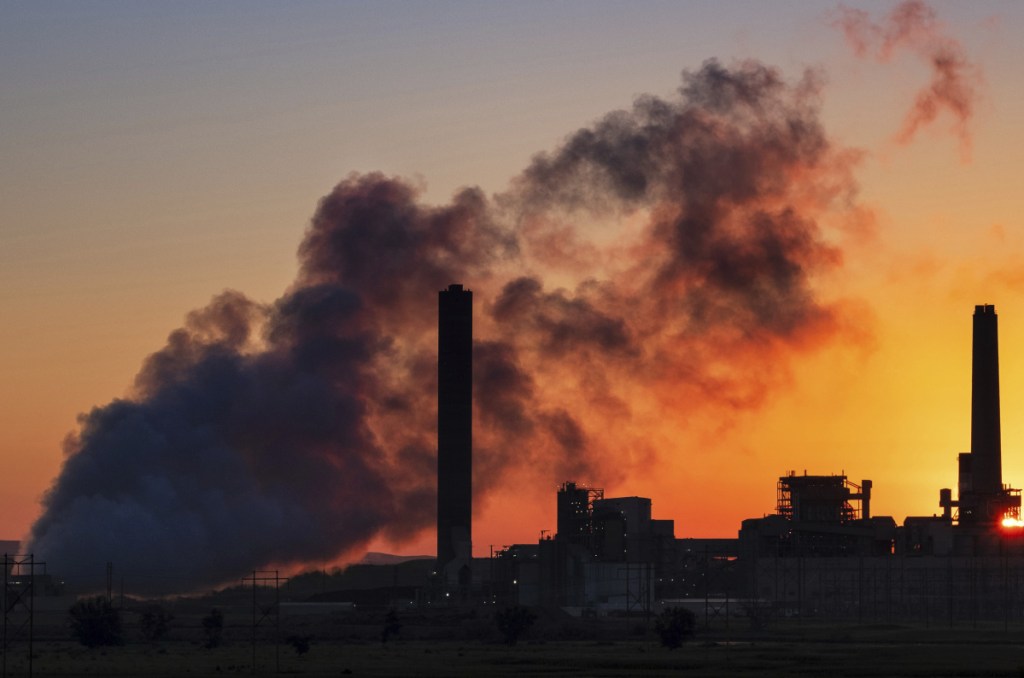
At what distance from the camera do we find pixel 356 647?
336 ft

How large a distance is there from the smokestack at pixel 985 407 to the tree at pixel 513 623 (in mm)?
63329

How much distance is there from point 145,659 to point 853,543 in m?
88.4

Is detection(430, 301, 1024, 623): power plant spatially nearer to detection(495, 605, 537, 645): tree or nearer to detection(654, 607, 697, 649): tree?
detection(495, 605, 537, 645): tree

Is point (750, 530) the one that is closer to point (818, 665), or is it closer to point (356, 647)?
point (356, 647)

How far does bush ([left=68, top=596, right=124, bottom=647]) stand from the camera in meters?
104

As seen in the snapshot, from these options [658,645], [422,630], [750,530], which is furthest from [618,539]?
[658,645]

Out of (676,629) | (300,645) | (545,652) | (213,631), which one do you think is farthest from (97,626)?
(676,629)

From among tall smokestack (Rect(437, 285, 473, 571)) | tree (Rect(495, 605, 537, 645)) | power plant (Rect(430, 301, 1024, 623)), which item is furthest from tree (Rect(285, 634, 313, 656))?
tall smokestack (Rect(437, 285, 473, 571))

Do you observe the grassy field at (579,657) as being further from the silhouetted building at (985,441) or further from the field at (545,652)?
the silhouetted building at (985,441)

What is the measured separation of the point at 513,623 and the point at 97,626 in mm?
25894

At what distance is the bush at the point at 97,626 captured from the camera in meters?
104

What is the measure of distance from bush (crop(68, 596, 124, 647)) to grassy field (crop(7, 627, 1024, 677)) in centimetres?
96

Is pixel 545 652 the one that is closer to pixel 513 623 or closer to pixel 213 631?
pixel 513 623

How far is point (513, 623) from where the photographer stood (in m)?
107
